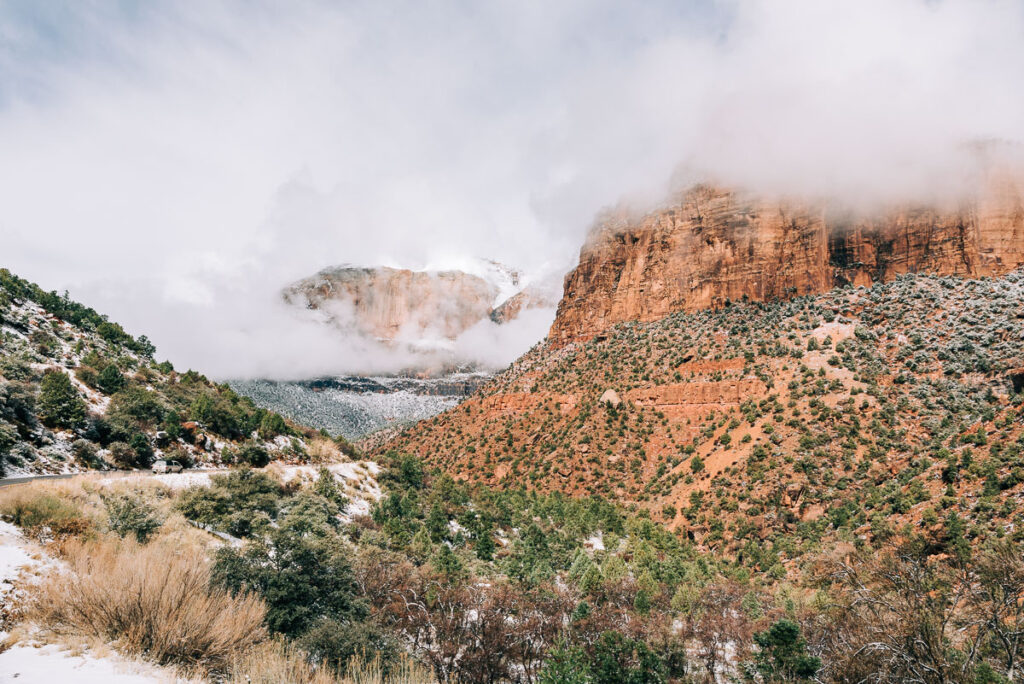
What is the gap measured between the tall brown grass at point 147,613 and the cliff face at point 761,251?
55.1 meters

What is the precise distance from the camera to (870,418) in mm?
31000

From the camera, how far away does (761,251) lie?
5444 cm

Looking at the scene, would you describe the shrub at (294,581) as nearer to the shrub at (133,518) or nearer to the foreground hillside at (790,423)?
the shrub at (133,518)

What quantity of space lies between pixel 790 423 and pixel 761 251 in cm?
2799

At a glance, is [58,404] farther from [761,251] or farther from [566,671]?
[761,251]

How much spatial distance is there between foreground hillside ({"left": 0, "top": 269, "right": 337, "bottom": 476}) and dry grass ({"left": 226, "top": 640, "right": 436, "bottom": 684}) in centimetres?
1709

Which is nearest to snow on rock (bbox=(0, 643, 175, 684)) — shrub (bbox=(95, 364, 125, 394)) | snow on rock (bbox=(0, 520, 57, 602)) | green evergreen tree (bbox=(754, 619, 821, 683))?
snow on rock (bbox=(0, 520, 57, 602))

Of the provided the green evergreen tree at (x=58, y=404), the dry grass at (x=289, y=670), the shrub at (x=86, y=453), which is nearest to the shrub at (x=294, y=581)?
the dry grass at (x=289, y=670)

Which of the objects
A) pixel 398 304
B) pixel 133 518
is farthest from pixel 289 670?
pixel 398 304

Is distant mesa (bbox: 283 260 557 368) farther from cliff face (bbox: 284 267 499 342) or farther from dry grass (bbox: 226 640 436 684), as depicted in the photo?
dry grass (bbox: 226 640 436 684)

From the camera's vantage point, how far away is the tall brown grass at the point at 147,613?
675 cm

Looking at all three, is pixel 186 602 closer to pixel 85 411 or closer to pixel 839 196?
pixel 85 411

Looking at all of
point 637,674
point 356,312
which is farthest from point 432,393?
point 637,674

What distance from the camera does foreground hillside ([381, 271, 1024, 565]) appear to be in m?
22.0
